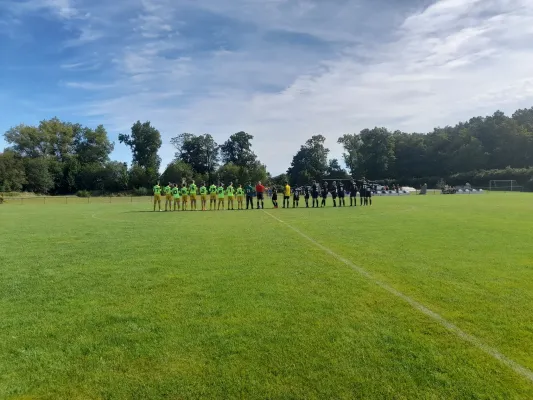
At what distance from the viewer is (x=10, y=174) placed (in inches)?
2768

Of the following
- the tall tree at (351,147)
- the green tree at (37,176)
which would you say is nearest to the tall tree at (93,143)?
the green tree at (37,176)

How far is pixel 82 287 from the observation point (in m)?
6.77

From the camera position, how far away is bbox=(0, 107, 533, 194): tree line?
79000 mm

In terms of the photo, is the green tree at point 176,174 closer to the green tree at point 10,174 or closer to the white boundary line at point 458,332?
the green tree at point 10,174

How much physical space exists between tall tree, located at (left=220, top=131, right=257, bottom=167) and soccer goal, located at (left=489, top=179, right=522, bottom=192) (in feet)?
181

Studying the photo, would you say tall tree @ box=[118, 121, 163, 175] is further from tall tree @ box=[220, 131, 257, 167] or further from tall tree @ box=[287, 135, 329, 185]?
tall tree @ box=[287, 135, 329, 185]

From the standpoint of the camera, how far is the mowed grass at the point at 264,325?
3.56 m

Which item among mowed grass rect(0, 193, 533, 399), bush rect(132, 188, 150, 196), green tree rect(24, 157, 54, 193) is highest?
green tree rect(24, 157, 54, 193)

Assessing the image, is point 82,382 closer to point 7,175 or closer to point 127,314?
point 127,314

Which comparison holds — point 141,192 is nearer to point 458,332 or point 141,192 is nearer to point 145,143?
point 145,143

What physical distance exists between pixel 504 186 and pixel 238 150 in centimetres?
6148

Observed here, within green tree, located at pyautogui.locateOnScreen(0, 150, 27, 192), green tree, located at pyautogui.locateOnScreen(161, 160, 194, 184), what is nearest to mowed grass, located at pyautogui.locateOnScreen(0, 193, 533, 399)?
green tree, located at pyautogui.locateOnScreen(0, 150, 27, 192)

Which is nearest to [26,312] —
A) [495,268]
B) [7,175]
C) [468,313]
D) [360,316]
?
[360,316]

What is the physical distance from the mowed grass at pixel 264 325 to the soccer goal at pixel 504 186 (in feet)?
219
